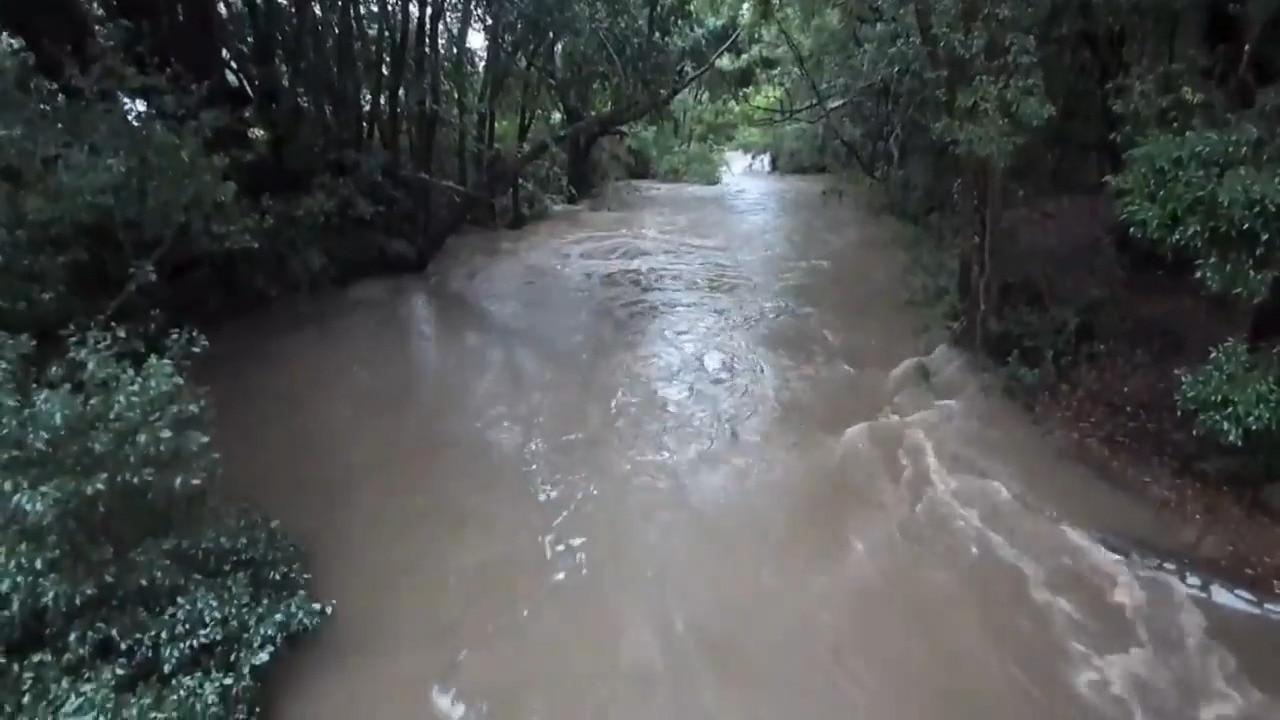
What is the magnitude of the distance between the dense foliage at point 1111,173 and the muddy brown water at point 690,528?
0.75 meters

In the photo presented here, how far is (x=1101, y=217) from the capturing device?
22.6ft

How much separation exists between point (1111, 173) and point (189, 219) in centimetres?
601

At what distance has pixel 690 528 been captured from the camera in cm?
506

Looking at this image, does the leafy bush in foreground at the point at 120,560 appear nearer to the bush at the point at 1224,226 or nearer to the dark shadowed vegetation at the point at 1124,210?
the bush at the point at 1224,226

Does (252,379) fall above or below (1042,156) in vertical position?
below

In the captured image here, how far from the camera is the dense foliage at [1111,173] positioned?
4.25m

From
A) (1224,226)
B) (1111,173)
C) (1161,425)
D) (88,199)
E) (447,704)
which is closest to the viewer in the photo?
(447,704)

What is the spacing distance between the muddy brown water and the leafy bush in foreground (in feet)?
1.56

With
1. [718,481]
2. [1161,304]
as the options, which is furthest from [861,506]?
[1161,304]

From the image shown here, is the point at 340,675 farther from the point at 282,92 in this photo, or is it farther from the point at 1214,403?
the point at 282,92

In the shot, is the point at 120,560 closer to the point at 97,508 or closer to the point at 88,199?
the point at 97,508

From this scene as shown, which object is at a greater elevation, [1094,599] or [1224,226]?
[1224,226]

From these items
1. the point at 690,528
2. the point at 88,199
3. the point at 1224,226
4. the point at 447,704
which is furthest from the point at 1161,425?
the point at 88,199

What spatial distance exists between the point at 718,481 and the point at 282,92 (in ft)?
16.2
